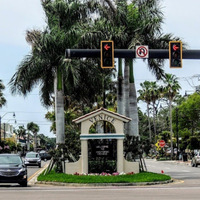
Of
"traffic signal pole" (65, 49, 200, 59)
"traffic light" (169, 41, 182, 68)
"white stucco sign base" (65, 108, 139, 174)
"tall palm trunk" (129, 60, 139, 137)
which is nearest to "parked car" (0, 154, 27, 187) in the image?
"white stucco sign base" (65, 108, 139, 174)

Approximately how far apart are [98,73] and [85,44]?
3.69 meters

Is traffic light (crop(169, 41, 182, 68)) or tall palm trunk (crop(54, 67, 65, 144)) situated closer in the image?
traffic light (crop(169, 41, 182, 68))

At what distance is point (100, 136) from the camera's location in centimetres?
2834

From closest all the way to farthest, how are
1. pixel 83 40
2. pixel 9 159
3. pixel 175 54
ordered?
pixel 175 54 → pixel 9 159 → pixel 83 40

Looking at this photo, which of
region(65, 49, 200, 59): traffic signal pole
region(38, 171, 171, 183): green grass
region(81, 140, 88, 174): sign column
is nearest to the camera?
region(65, 49, 200, 59): traffic signal pole

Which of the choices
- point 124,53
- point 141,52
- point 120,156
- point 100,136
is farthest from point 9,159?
point 141,52

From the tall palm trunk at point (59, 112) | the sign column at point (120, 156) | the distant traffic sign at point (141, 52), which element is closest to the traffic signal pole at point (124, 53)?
the distant traffic sign at point (141, 52)

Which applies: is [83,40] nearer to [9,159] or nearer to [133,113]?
[133,113]

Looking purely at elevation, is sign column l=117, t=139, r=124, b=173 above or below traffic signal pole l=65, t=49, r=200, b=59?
below

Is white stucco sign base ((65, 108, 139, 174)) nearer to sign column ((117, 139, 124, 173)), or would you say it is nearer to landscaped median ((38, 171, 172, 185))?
sign column ((117, 139, 124, 173))

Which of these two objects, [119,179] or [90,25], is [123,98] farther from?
[119,179]

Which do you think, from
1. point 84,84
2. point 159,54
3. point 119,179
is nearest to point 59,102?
point 84,84

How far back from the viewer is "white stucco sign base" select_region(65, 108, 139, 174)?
28.4 m

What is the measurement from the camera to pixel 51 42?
3222cm
